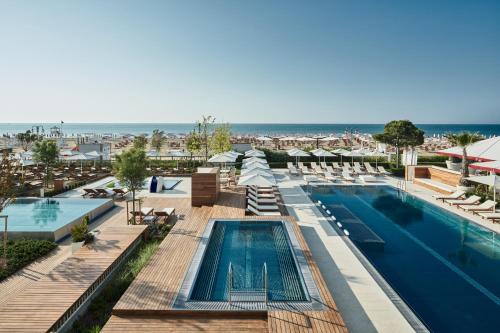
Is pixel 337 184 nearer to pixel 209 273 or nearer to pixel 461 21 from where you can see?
pixel 209 273

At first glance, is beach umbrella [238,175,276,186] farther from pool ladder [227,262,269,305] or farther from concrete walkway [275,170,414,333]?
pool ladder [227,262,269,305]

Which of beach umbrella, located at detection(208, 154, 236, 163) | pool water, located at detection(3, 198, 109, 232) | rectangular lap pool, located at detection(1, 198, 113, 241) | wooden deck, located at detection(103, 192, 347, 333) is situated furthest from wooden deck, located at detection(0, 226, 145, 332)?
beach umbrella, located at detection(208, 154, 236, 163)

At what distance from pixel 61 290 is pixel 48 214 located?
7.36m

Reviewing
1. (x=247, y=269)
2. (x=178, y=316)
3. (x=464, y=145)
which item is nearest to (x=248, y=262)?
(x=247, y=269)

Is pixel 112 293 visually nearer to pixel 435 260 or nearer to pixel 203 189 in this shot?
pixel 203 189

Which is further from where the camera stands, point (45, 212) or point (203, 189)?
point (203, 189)

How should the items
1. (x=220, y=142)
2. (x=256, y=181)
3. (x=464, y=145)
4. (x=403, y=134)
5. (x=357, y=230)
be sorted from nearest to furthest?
(x=357, y=230)
(x=256, y=181)
(x=464, y=145)
(x=403, y=134)
(x=220, y=142)

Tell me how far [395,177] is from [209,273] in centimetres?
1757

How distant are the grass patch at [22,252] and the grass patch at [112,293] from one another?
7.35ft

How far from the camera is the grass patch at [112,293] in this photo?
16.9ft

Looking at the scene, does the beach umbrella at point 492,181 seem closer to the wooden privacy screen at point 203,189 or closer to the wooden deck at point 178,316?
the wooden deck at point 178,316

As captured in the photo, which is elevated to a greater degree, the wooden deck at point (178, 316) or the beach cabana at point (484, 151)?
the beach cabana at point (484, 151)

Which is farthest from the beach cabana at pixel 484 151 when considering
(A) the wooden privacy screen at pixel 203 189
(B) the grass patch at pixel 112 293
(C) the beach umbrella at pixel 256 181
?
(B) the grass patch at pixel 112 293

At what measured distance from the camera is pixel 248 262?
7.51m
